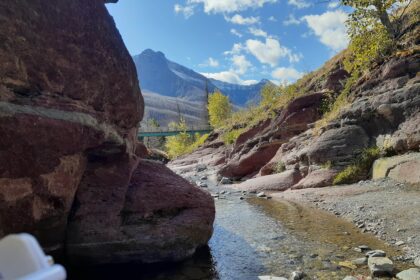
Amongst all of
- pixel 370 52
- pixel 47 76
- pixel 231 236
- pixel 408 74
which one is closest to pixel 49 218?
pixel 47 76

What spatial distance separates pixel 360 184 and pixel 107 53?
1236 centimetres

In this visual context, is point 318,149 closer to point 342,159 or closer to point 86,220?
point 342,159

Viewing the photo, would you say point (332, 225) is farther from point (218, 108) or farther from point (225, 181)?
point (218, 108)

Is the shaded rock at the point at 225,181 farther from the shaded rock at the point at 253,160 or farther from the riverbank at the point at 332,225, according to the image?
the riverbank at the point at 332,225

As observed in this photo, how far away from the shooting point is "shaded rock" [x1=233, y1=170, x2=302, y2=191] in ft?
67.7

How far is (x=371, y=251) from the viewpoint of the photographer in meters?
9.23

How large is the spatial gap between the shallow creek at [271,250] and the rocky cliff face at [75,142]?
54cm

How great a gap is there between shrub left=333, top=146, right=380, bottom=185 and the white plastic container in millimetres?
16730

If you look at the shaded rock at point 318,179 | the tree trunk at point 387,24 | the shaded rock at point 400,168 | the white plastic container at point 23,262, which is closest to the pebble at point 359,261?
the shaded rock at point 400,168

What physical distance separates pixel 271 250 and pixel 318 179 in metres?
9.50

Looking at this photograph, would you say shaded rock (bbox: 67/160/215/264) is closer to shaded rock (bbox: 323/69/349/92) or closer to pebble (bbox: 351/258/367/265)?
pebble (bbox: 351/258/367/265)

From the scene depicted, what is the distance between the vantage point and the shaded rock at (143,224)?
8.70 meters

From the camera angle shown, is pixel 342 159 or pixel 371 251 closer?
pixel 371 251

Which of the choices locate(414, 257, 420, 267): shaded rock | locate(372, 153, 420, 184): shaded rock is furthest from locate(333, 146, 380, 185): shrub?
locate(414, 257, 420, 267): shaded rock
